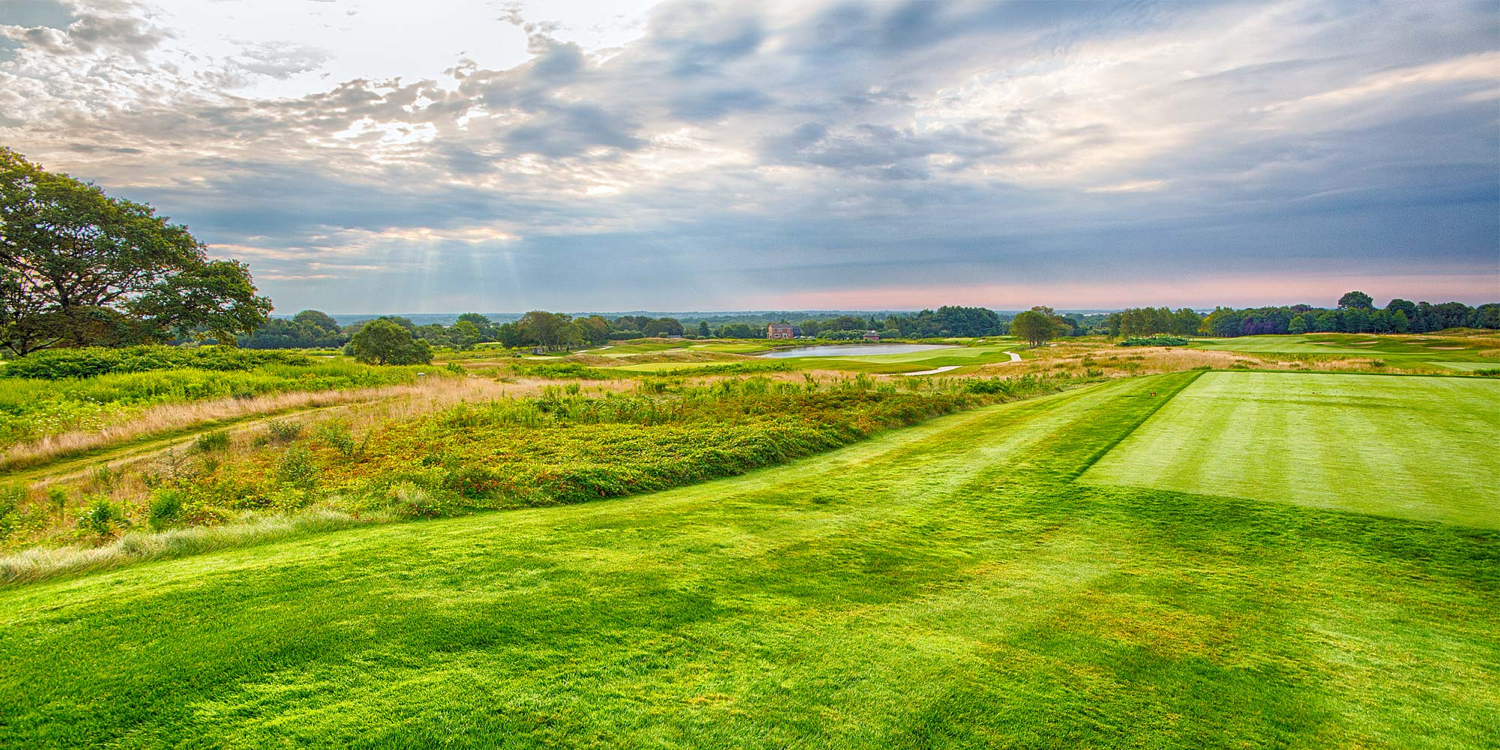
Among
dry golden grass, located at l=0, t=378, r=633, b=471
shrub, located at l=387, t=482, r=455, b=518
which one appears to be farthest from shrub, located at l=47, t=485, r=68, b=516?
dry golden grass, located at l=0, t=378, r=633, b=471

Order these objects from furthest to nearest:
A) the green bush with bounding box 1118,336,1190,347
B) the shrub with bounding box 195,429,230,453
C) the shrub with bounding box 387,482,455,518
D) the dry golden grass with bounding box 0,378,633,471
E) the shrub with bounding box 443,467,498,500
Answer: the green bush with bounding box 1118,336,1190,347 → the dry golden grass with bounding box 0,378,633,471 → the shrub with bounding box 195,429,230,453 → the shrub with bounding box 443,467,498,500 → the shrub with bounding box 387,482,455,518

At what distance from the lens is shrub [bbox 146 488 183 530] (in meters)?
7.15

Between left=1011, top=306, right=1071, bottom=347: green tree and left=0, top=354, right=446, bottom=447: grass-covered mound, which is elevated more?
left=1011, top=306, right=1071, bottom=347: green tree

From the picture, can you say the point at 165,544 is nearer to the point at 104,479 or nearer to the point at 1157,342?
the point at 104,479

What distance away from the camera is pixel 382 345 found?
159 feet

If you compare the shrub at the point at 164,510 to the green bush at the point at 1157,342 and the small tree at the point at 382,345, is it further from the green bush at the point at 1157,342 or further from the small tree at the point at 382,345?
the green bush at the point at 1157,342

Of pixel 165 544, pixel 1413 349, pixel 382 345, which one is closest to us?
pixel 165 544

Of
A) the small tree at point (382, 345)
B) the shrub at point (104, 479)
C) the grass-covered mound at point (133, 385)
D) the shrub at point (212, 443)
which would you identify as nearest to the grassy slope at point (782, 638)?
the shrub at point (104, 479)

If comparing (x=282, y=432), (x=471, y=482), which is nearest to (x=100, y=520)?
(x=471, y=482)

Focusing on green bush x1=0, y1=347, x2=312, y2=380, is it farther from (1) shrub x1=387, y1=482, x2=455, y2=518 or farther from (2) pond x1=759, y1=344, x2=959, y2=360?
(2) pond x1=759, y1=344, x2=959, y2=360

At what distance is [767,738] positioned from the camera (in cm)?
318

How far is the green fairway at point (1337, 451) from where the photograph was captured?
7.36 m

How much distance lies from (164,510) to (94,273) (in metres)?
29.4

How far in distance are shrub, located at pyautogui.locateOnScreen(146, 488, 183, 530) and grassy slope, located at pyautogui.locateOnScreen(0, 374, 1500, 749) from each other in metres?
2.44
